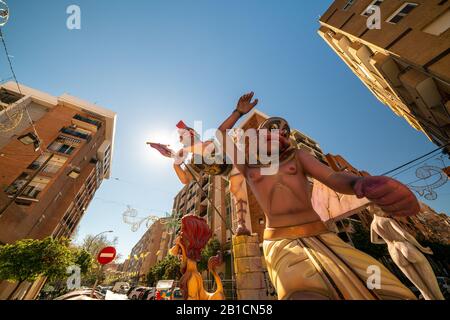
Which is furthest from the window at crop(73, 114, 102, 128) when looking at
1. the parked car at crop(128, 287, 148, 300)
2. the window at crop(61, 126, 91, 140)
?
the parked car at crop(128, 287, 148, 300)

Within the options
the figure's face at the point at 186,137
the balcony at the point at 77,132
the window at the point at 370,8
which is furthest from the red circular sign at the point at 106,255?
the balcony at the point at 77,132

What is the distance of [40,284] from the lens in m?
18.6

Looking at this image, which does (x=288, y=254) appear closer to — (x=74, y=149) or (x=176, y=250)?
(x=176, y=250)

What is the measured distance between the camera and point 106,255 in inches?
232

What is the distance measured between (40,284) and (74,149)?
14497 millimetres

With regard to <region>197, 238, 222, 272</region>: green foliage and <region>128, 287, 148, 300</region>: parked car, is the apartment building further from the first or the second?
<region>197, 238, 222, 272</region>: green foliage

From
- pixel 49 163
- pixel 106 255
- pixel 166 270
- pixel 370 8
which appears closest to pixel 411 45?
pixel 370 8

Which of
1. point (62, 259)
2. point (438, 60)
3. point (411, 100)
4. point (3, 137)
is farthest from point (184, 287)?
point (3, 137)

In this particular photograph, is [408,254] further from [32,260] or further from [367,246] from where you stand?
[367,246]

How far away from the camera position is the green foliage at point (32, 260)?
33.8 feet

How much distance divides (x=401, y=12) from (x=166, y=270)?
93.7ft

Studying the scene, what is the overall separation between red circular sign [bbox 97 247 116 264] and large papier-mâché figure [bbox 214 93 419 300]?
6123 mm

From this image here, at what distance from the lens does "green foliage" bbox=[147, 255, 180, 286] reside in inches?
855

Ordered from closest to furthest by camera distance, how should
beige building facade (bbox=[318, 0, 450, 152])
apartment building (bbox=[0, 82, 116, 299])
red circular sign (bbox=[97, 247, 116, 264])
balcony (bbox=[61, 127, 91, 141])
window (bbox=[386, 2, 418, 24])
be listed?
red circular sign (bbox=[97, 247, 116, 264]), beige building facade (bbox=[318, 0, 450, 152]), window (bbox=[386, 2, 418, 24]), apartment building (bbox=[0, 82, 116, 299]), balcony (bbox=[61, 127, 91, 141])
